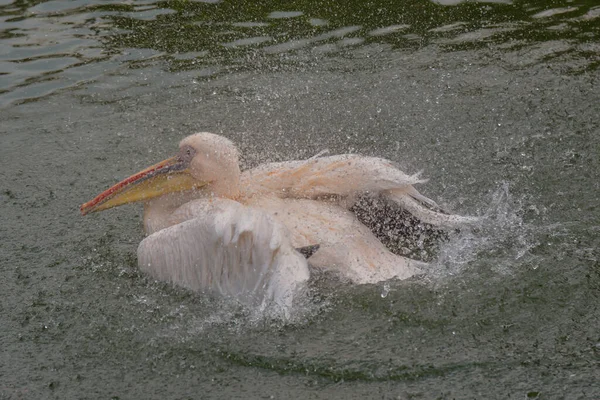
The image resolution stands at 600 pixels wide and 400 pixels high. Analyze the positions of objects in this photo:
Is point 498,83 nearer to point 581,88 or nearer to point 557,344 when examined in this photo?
point 581,88

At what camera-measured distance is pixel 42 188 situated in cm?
532

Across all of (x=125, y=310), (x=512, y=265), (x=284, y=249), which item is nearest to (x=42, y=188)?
(x=125, y=310)

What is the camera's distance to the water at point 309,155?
143 inches

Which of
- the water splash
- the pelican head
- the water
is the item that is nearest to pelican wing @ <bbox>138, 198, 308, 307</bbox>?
the water

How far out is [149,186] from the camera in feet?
14.5

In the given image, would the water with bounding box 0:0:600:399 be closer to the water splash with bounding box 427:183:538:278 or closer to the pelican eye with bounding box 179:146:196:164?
the water splash with bounding box 427:183:538:278

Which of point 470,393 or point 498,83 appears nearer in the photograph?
point 470,393

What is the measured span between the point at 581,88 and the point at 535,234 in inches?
78.5

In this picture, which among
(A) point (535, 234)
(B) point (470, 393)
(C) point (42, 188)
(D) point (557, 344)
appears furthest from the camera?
(C) point (42, 188)

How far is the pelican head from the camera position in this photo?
14.3ft

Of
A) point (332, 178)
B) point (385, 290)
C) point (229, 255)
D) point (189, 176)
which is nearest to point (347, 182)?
point (332, 178)

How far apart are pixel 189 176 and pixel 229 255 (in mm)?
633

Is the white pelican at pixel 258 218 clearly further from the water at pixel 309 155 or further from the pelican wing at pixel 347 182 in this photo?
the water at pixel 309 155

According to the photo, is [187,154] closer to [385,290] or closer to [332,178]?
[332,178]
